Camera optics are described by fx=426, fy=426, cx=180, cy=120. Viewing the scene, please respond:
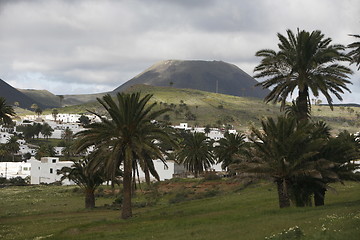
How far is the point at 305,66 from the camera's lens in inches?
1201

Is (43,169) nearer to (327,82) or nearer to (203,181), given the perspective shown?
(203,181)

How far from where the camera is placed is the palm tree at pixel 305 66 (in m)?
30.2

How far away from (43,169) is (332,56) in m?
88.3

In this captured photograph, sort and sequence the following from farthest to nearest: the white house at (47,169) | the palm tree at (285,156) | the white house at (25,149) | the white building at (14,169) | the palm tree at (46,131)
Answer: the palm tree at (46,131) < the white house at (25,149) < the white building at (14,169) < the white house at (47,169) < the palm tree at (285,156)

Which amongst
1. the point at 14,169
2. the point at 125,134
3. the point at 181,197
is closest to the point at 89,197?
the point at 181,197

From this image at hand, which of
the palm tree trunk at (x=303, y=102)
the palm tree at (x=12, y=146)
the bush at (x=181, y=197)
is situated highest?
the palm tree at (x=12, y=146)

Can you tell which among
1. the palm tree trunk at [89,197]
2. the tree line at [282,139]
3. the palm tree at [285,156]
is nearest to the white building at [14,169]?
the palm tree trunk at [89,197]

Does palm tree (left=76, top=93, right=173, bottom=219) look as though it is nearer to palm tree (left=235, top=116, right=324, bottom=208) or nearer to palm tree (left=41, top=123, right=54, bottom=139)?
palm tree (left=235, top=116, right=324, bottom=208)

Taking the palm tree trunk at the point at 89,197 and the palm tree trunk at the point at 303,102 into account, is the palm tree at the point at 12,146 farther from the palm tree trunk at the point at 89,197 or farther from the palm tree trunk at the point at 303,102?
the palm tree trunk at the point at 303,102

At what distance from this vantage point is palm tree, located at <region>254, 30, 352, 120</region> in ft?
99.0

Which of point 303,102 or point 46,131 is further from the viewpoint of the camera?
point 46,131

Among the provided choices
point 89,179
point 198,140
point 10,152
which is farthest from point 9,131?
→ point 89,179

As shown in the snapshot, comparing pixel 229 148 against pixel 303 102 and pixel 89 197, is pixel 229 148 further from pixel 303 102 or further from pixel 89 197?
pixel 303 102

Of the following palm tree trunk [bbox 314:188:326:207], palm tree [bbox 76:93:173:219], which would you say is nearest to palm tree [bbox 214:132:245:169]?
palm tree [bbox 76:93:173:219]
